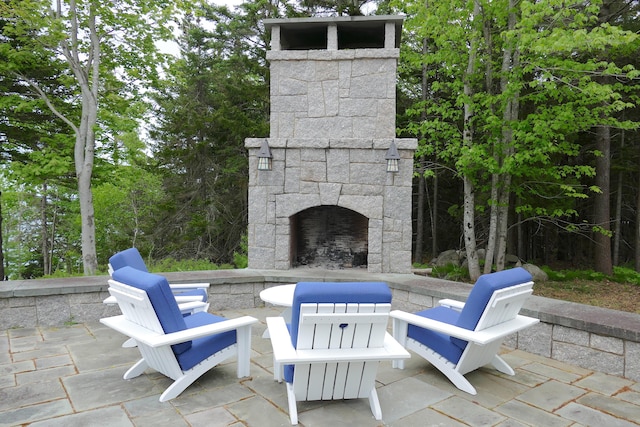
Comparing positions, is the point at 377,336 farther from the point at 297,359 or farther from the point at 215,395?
the point at 215,395

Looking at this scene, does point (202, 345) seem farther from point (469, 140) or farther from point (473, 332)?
point (469, 140)

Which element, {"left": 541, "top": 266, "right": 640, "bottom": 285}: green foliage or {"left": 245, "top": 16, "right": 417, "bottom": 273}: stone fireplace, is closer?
{"left": 245, "top": 16, "right": 417, "bottom": 273}: stone fireplace

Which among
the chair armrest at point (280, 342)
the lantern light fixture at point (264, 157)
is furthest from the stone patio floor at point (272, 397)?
the lantern light fixture at point (264, 157)

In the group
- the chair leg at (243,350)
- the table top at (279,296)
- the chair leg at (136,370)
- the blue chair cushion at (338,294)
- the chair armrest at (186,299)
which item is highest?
the blue chair cushion at (338,294)

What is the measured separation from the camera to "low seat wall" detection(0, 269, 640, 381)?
319cm

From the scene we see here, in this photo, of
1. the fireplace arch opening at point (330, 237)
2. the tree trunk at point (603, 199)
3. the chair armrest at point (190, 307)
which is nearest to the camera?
the chair armrest at point (190, 307)

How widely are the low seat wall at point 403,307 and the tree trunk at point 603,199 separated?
18.6 ft

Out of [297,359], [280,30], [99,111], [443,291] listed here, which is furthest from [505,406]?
[99,111]

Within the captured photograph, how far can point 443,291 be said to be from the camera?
173 inches

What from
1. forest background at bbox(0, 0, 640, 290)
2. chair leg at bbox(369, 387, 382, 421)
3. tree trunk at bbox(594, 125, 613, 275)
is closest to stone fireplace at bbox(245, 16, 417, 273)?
forest background at bbox(0, 0, 640, 290)

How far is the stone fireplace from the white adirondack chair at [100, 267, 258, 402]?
120 inches

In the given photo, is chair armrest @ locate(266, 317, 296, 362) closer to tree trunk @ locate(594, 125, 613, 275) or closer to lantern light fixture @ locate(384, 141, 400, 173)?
lantern light fixture @ locate(384, 141, 400, 173)

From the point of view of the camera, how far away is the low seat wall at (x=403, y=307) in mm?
3191

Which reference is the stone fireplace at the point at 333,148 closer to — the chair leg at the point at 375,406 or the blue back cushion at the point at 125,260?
the blue back cushion at the point at 125,260
